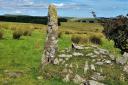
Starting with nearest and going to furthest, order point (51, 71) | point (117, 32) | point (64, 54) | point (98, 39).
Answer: point (51, 71) < point (64, 54) < point (117, 32) < point (98, 39)

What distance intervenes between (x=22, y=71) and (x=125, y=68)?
605cm

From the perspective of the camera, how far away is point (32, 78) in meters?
23.0

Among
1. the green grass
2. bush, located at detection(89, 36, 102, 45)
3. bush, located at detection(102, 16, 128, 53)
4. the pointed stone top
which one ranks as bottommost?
bush, located at detection(89, 36, 102, 45)

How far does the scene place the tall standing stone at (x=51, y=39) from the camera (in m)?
25.3

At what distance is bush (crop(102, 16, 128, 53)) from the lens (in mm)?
34375

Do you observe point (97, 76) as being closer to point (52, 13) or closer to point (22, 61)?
point (52, 13)

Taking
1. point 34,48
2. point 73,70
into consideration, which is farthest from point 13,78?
point 34,48

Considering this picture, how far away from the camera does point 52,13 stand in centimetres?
2648

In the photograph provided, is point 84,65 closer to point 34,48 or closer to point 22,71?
point 22,71

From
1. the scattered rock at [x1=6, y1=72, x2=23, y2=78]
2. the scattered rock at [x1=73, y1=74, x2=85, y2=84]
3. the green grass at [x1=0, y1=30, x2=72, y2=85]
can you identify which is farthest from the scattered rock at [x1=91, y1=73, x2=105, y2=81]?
the scattered rock at [x1=6, y1=72, x2=23, y2=78]

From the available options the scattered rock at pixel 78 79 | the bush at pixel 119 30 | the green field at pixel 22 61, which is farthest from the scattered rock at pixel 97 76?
the bush at pixel 119 30

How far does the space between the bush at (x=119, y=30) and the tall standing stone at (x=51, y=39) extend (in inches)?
368

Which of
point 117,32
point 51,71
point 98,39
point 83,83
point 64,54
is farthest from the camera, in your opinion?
point 98,39

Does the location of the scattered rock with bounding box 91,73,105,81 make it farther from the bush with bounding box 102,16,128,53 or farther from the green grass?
the bush with bounding box 102,16,128,53
